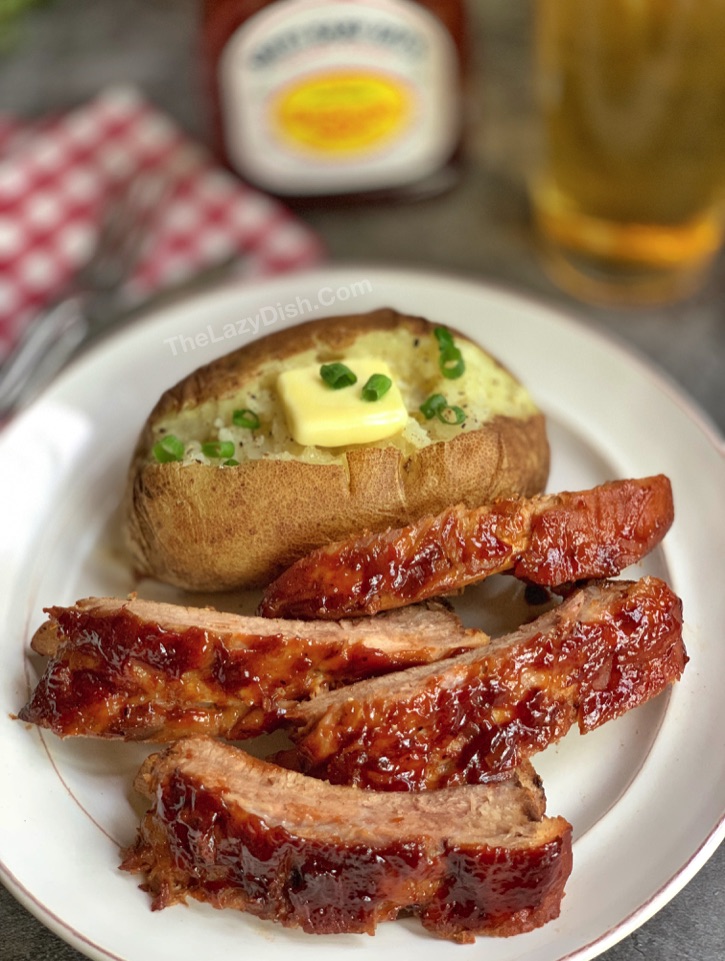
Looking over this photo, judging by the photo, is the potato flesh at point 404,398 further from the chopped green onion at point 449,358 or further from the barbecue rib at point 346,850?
the barbecue rib at point 346,850

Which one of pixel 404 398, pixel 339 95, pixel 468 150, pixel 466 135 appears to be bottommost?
pixel 468 150

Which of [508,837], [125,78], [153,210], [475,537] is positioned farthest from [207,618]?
[125,78]

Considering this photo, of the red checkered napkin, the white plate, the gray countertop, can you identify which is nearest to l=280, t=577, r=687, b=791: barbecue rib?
the white plate

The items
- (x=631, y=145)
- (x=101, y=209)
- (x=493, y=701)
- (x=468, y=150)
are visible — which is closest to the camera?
(x=493, y=701)

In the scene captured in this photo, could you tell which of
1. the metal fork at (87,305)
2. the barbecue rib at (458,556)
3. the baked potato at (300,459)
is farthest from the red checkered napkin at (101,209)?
the barbecue rib at (458,556)

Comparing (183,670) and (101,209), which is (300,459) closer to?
(183,670)

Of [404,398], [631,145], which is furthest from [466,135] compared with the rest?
[404,398]
